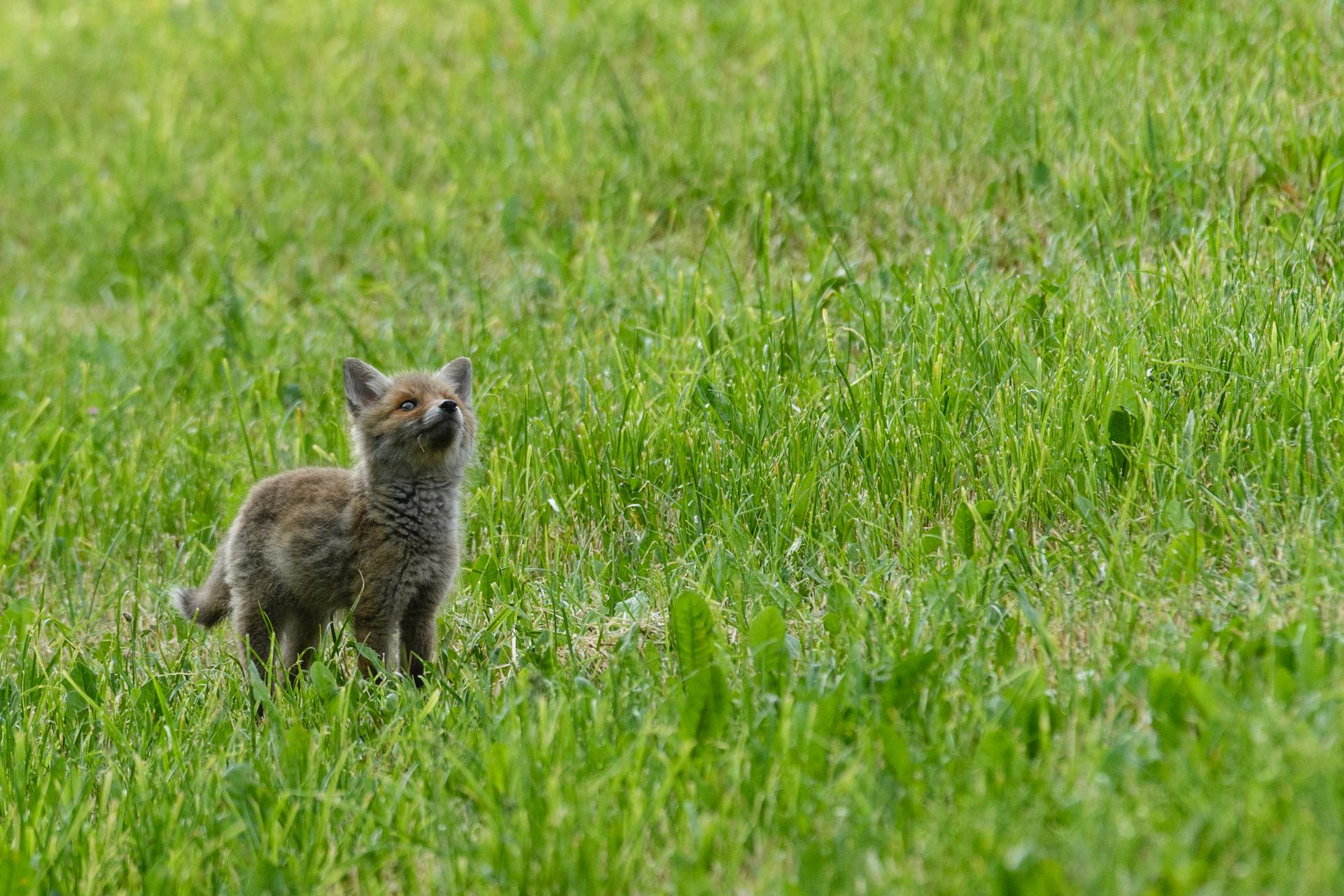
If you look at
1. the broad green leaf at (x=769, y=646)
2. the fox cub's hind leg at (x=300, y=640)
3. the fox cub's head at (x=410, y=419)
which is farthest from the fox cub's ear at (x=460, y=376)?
the broad green leaf at (x=769, y=646)

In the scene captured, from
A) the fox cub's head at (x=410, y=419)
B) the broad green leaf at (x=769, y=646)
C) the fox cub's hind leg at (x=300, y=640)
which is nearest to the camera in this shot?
the broad green leaf at (x=769, y=646)

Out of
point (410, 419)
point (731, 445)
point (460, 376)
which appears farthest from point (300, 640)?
point (731, 445)

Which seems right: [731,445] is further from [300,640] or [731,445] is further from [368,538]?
[300,640]

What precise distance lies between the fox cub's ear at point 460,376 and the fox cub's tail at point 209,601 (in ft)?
3.76

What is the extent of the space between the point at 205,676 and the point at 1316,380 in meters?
4.11

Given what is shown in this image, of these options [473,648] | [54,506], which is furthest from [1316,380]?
[54,506]

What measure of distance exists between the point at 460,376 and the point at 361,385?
1.38 feet

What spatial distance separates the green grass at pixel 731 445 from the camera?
3.50 meters

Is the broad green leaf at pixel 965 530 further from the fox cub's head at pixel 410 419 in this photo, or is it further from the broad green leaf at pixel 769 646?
the fox cub's head at pixel 410 419

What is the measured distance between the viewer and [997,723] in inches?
143

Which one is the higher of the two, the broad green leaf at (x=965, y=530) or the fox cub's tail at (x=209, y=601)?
the broad green leaf at (x=965, y=530)

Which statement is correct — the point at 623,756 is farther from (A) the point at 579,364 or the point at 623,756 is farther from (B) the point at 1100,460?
(A) the point at 579,364

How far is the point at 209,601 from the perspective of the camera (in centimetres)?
570

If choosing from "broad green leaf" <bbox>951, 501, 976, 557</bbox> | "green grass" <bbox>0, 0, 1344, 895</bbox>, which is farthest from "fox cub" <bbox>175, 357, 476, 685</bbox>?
"broad green leaf" <bbox>951, 501, 976, 557</bbox>
